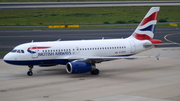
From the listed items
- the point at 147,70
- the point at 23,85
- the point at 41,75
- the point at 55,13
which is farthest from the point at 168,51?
the point at 55,13

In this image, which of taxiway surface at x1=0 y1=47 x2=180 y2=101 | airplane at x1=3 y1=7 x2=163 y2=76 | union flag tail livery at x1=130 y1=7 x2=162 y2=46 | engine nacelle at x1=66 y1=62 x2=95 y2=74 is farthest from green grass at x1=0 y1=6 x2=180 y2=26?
engine nacelle at x1=66 y1=62 x2=95 y2=74

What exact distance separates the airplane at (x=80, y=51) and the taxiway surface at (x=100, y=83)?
1.50 meters

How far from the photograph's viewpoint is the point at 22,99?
21.8m

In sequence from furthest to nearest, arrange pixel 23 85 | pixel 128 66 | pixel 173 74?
1. pixel 128 66
2. pixel 173 74
3. pixel 23 85

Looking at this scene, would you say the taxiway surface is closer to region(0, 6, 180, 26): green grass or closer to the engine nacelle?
the engine nacelle

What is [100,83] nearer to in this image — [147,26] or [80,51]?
[80,51]

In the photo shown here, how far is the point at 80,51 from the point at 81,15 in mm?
70642

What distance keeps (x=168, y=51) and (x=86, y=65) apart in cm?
2213

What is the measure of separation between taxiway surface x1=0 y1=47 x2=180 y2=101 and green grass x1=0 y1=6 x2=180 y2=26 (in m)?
53.4

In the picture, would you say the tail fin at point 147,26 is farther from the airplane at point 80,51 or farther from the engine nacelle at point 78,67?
the engine nacelle at point 78,67

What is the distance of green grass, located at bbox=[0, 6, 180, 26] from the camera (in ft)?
297

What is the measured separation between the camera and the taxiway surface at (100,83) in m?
22.5

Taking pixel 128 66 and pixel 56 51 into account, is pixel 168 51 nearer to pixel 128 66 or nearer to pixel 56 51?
pixel 128 66

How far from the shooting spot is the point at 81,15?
335 ft
